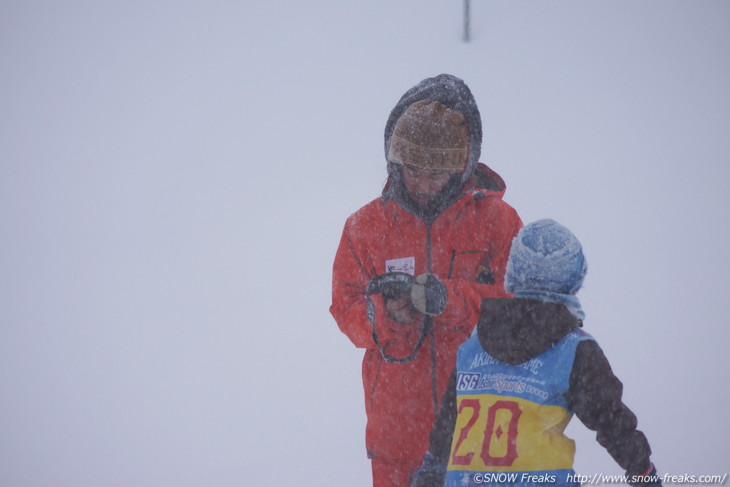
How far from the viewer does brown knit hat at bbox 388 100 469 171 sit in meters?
1.92

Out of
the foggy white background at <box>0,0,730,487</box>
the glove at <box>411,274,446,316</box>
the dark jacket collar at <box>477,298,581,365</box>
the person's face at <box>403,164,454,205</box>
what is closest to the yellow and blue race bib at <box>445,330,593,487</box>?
the dark jacket collar at <box>477,298,581,365</box>

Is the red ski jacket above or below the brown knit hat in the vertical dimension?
below

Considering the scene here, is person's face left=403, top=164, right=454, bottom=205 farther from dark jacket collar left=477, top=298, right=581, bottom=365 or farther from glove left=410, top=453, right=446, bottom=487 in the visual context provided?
glove left=410, top=453, right=446, bottom=487

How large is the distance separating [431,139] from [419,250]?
1.06ft

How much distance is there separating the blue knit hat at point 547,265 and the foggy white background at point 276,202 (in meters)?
2.07

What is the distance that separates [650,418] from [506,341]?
103 inches

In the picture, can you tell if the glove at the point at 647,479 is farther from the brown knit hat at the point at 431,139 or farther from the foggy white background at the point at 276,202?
the foggy white background at the point at 276,202

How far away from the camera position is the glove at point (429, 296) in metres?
1.74

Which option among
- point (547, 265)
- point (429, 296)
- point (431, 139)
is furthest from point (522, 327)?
point (431, 139)

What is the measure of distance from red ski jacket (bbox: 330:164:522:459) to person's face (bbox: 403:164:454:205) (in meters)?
0.06

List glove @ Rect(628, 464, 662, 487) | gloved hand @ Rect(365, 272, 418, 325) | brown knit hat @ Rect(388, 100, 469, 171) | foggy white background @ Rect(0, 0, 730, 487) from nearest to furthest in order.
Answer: glove @ Rect(628, 464, 662, 487), gloved hand @ Rect(365, 272, 418, 325), brown knit hat @ Rect(388, 100, 469, 171), foggy white background @ Rect(0, 0, 730, 487)

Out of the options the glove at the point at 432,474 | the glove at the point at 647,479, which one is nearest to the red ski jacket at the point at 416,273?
the glove at the point at 432,474

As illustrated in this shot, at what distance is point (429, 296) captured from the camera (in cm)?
174

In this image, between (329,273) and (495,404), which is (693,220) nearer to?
(329,273)
